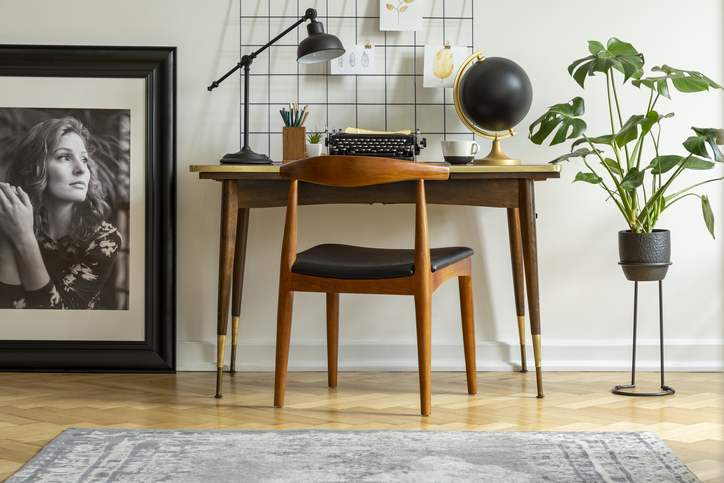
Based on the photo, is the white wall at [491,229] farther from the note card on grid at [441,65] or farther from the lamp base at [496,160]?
the lamp base at [496,160]

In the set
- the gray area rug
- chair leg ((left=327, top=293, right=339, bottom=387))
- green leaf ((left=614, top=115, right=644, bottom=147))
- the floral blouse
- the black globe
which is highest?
the black globe

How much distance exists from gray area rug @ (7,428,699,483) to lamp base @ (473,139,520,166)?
2.96 feet

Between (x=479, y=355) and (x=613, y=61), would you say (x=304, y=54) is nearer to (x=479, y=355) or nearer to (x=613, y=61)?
(x=613, y=61)

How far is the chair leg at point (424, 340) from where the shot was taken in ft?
6.38

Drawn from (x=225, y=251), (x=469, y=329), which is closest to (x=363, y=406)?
(x=469, y=329)

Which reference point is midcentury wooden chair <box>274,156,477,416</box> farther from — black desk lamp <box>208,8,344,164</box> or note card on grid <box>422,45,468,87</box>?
note card on grid <box>422,45,468,87</box>

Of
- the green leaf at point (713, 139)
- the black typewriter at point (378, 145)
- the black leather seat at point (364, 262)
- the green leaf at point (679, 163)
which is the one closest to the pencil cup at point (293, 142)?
the black typewriter at point (378, 145)

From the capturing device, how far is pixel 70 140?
2609mm

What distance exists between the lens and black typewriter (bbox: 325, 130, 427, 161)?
7.52ft

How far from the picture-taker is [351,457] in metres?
1.62

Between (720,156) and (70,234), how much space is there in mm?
2242

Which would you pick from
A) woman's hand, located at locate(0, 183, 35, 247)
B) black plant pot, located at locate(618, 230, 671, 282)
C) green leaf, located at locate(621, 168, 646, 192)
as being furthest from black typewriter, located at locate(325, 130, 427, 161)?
woman's hand, located at locate(0, 183, 35, 247)

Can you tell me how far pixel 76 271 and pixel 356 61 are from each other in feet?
4.28

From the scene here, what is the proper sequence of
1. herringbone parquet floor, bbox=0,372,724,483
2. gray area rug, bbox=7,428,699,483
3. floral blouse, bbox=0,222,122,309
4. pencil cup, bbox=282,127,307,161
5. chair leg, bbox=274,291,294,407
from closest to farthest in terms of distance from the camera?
gray area rug, bbox=7,428,699,483
herringbone parquet floor, bbox=0,372,724,483
chair leg, bbox=274,291,294,407
pencil cup, bbox=282,127,307,161
floral blouse, bbox=0,222,122,309
